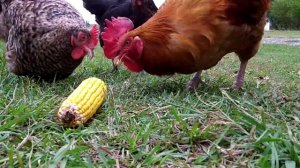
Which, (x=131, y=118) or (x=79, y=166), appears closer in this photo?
(x=79, y=166)

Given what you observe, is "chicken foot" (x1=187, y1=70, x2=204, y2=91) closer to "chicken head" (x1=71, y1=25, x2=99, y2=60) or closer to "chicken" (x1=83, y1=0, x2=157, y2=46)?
"chicken head" (x1=71, y1=25, x2=99, y2=60)

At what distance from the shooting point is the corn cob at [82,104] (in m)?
2.20

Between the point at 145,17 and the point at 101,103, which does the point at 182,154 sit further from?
the point at 145,17

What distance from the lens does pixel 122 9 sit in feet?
17.8

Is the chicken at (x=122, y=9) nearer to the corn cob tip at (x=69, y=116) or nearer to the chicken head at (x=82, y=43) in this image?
the chicken head at (x=82, y=43)

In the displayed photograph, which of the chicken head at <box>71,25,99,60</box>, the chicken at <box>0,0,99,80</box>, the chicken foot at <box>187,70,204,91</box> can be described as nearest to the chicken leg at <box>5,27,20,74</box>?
the chicken at <box>0,0,99,80</box>

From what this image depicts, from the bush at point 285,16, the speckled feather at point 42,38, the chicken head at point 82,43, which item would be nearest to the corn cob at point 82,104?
the chicken head at point 82,43

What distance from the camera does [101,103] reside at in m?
2.67

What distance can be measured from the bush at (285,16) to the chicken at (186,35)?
21190 millimetres

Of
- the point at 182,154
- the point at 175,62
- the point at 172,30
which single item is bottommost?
the point at 182,154

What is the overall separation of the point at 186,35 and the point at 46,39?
44.6 inches

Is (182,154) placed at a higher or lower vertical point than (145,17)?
lower

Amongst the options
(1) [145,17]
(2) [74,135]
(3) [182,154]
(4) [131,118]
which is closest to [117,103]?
(4) [131,118]

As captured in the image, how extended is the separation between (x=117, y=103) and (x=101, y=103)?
0.45 feet
